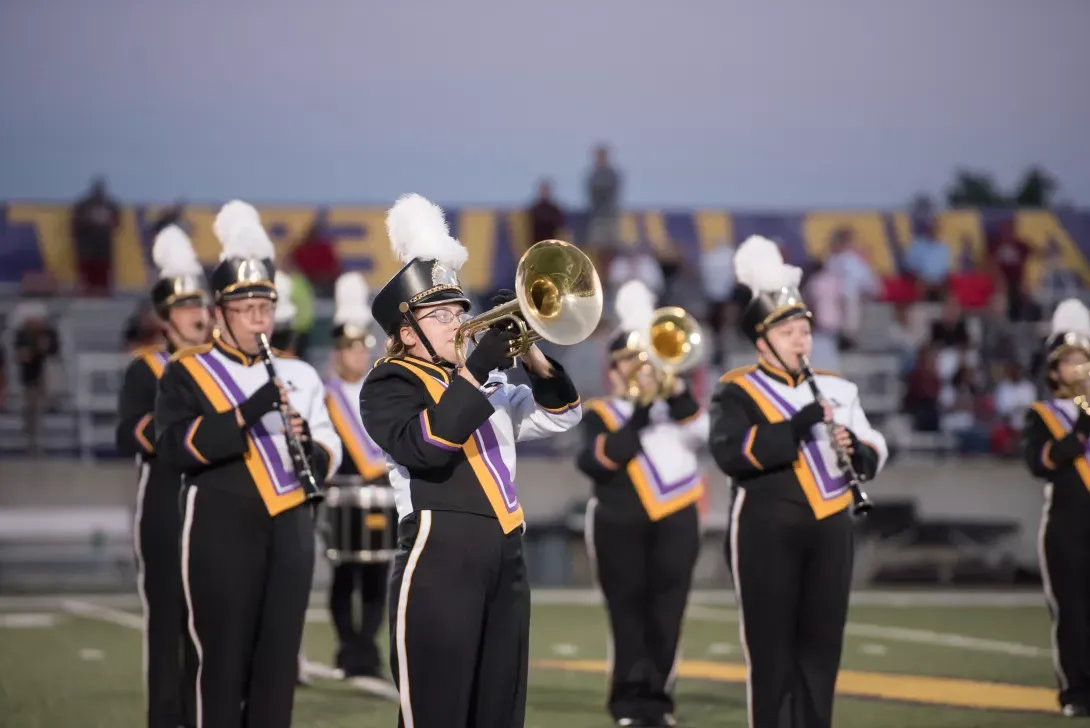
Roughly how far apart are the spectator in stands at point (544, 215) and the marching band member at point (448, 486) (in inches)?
564

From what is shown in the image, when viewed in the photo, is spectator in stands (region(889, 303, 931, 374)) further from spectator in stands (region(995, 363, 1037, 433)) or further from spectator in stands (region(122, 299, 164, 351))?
spectator in stands (region(122, 299, 164, 351))

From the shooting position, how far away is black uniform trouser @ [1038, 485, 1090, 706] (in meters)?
8.69

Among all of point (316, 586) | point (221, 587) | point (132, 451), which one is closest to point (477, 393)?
point (221, 587)

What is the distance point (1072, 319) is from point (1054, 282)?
40.3ft

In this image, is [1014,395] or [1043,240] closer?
[1014,395]

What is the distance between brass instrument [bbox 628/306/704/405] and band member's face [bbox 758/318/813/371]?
1.90m

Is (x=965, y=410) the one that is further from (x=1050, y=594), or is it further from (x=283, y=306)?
(x=283, y=306)

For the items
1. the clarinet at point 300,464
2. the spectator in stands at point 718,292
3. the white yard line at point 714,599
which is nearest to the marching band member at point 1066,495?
the clarinet at point 300,464

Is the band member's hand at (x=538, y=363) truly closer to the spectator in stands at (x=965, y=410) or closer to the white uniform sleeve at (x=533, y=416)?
the white uniform sleeve at (x=533, y=416)

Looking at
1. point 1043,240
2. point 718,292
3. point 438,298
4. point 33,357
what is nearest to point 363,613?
point 438,298

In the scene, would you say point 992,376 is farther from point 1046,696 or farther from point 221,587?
point 221,587

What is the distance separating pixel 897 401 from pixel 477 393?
14.0 metres

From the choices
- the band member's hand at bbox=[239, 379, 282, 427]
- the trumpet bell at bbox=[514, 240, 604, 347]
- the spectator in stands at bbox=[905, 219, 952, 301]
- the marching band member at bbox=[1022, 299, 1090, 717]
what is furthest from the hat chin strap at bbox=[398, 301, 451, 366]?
the spectator in stands at bbox=[905, 219, 952, 301]

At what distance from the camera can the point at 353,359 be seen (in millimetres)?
10500
